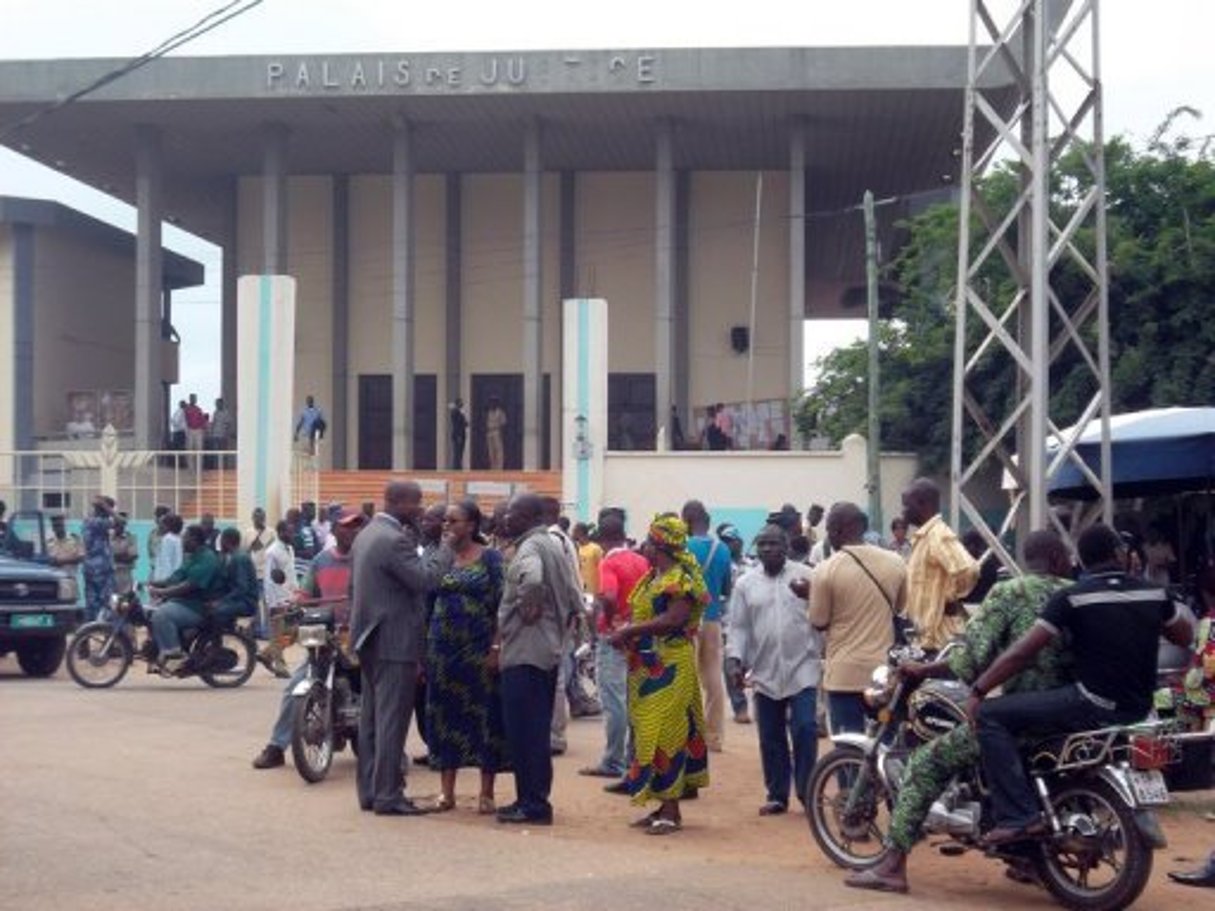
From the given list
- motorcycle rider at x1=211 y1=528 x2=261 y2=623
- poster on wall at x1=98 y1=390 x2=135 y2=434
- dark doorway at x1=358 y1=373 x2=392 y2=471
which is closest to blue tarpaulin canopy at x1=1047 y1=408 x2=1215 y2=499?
motorcycle rider at x1=211 y1=528 x2=261 y2=623

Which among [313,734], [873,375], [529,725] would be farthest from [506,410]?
[529,725]

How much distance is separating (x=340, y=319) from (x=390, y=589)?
35031mm

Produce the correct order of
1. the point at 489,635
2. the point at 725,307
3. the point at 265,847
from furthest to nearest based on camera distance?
1. the point at 725,307
2. the point at 489,635
3. the point at 265,847

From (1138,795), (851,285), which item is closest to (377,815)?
(1138,795)

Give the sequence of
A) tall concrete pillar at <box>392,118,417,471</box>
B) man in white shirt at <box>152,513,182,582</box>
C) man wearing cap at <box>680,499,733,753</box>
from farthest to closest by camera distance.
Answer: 1. tall concrete pillar at <box>392,118,417,471</box>
2. man in white shirt at <box>152,513,182,582</box>
3. man wearing cap at <box>680,499,733,753</box>

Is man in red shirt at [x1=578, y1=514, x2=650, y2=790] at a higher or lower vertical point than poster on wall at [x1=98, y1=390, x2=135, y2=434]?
lower

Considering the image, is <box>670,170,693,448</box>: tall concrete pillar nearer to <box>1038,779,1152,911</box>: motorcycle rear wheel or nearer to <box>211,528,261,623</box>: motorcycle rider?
<box>211,528,261,623</box>: motorcycle rider

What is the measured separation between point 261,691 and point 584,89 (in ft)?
69.7

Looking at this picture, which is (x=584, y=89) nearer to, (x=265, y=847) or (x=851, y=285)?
(x=851, y=285)

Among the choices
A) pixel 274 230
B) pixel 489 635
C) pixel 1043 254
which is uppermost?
pixel 274 230

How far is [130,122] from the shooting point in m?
41.0

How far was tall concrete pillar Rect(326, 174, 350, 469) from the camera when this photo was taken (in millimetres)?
45719

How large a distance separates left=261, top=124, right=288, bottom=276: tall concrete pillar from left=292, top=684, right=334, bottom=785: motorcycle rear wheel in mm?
28752

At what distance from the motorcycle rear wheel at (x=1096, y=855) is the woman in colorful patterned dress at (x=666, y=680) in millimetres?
2369
